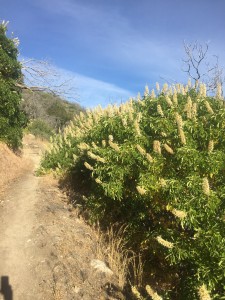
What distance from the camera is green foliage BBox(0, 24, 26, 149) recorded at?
15.1 m

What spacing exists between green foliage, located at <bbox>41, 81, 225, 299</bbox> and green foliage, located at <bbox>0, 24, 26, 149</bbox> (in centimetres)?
821

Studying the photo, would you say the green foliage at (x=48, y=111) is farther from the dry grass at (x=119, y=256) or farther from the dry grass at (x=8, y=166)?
the dry grass at (x=119, y=256)

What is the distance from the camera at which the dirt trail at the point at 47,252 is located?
5.64 meters

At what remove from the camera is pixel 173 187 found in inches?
192

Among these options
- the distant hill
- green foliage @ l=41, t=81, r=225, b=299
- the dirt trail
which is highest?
the distant hill

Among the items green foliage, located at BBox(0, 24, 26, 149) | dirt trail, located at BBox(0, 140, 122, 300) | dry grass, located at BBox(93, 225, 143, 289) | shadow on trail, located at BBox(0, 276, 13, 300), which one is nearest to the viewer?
shadow on trail, located at BBox(0, 276, 13, 300)

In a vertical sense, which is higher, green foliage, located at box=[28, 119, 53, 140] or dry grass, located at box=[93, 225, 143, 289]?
green foliage, located at box=[28, 119, 53, 140]

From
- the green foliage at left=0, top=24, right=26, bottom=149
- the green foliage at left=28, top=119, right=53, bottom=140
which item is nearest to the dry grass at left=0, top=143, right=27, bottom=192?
the green foliage at left=0, top=24, right=26, bottom=149

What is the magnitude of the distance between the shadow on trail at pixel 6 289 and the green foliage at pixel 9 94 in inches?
410

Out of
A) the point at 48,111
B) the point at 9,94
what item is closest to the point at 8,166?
the point at 9,94

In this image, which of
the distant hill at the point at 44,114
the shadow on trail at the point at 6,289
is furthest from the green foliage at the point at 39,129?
the shadow on trail at the point at 6,289

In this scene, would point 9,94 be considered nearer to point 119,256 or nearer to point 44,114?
point 119,256

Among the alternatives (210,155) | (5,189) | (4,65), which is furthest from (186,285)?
(4,65)

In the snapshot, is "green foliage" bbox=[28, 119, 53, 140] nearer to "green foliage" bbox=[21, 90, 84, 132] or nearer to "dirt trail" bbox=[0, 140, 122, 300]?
"green foliage" bbox=[21, 90, 84, 132]
